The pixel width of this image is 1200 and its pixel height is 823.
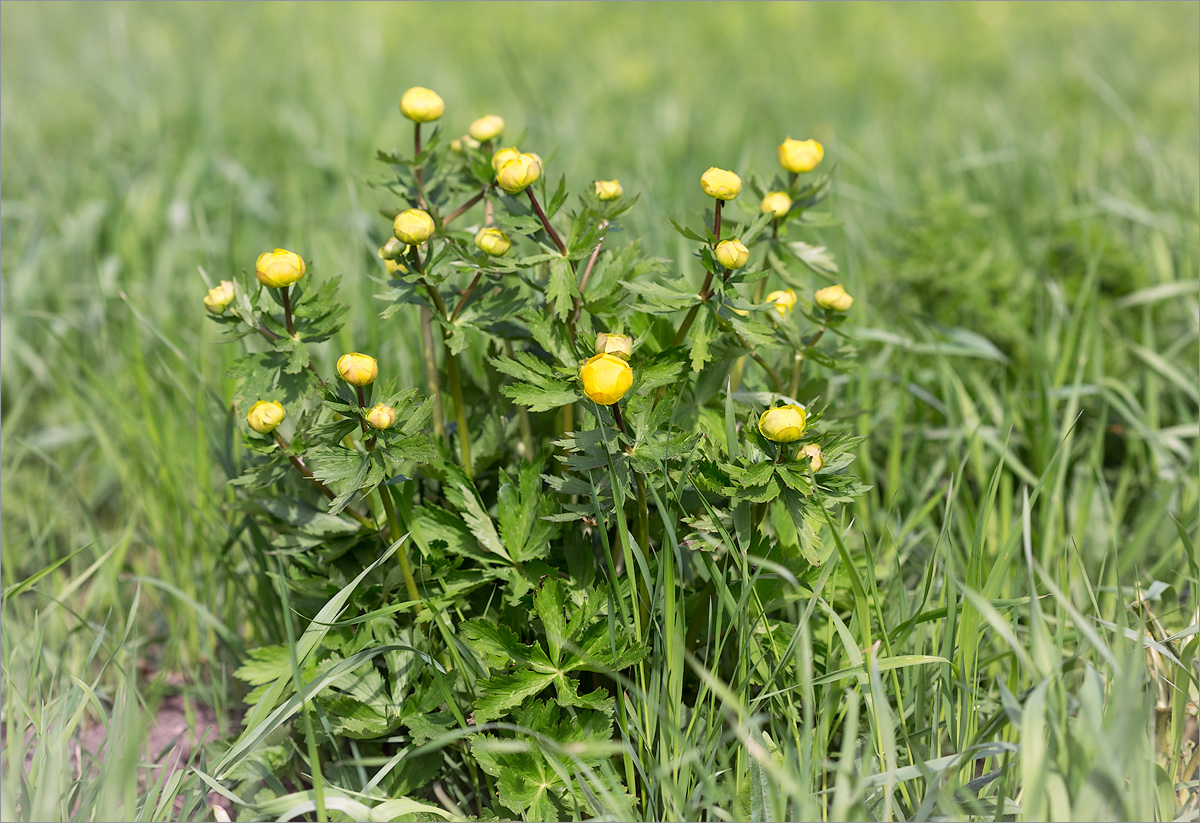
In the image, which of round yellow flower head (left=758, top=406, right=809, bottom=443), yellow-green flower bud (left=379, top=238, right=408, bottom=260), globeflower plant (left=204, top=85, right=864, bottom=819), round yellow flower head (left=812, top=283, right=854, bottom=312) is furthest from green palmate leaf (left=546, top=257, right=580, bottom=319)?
A: round yellow flower head (left=812, top=283, right=854, bottom=312)

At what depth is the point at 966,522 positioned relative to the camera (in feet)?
6.52

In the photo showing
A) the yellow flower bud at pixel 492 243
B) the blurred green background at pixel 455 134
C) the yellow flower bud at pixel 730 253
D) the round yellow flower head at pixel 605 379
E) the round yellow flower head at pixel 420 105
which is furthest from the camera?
the blurred green background at pixel 455 134

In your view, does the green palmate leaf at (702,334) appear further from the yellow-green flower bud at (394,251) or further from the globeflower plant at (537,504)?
the yellow-green flower bud at (394,251)

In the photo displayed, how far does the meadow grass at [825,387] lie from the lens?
53.0 inches

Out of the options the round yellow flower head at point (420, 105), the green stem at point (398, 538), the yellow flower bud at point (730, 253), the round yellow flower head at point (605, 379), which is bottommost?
the green stem at point (398, 538)

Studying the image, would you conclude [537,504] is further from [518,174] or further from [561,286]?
[518,174]

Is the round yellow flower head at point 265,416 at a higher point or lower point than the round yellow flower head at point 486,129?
lower

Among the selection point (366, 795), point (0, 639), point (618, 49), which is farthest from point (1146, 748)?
point (618, 49)

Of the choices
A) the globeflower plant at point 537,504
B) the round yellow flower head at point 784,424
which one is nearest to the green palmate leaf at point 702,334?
the globeflower plant at point 537,504

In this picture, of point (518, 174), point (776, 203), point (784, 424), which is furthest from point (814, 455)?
point (518, 174)

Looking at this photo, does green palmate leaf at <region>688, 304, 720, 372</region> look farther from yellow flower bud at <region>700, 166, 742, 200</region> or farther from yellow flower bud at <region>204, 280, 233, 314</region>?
yellow flower bud at <region>204, 280, 233, 314</region>

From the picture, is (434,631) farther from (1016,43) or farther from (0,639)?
(1016,43)

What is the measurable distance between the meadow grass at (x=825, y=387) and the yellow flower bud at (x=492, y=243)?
68 cm

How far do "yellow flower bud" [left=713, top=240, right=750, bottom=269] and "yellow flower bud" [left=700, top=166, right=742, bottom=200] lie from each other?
0.23ft
